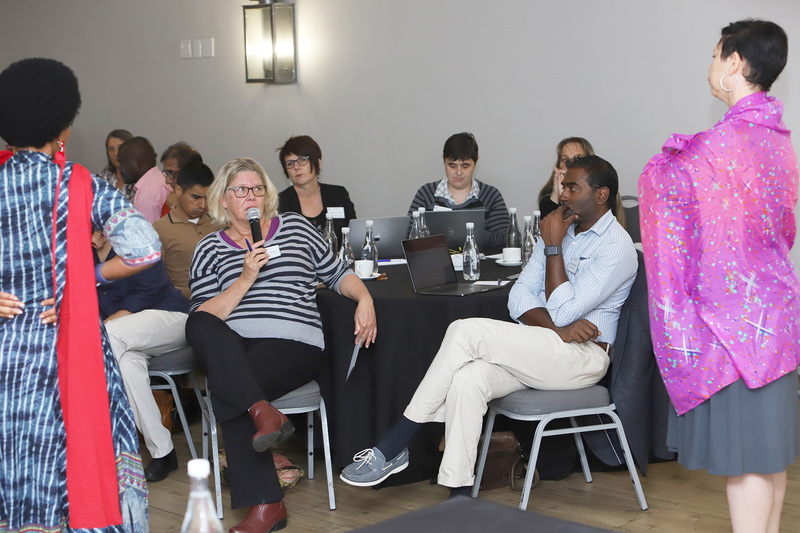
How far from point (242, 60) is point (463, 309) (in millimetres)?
4327

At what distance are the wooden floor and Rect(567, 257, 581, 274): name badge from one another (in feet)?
2.85

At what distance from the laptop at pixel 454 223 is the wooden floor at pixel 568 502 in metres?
1.26

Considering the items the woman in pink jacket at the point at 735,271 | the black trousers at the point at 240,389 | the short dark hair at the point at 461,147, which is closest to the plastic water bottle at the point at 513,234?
the short dark hair at the point at 461,147

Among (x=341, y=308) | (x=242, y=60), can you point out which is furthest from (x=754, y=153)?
(x=242, y=60)

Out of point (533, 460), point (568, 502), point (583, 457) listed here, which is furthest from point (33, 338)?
point (583, 457)

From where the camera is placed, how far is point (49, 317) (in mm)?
1995

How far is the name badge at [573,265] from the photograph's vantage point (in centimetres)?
313

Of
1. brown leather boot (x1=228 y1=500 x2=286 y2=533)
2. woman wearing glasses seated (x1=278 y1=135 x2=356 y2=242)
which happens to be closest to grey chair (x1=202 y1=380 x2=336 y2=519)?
brown leather boot (x1=228 y1=500 x2=286 y2=533)

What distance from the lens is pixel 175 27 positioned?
716cm

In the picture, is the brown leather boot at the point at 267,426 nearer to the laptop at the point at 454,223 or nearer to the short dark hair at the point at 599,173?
the short dark hair at the point at 599,173

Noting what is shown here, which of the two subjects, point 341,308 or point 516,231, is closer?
point 341,308

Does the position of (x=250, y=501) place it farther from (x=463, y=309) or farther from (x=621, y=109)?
(x=621, y=109)

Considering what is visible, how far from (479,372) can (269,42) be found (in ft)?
14.4

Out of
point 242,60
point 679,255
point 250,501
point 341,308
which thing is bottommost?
point 250,501
